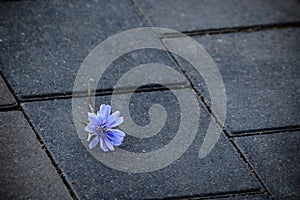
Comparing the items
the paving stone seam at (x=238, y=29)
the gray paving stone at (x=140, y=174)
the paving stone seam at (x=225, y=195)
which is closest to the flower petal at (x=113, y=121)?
Answer: the gray paving stone at (x=140, y=174)

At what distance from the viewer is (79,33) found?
3.35 metres

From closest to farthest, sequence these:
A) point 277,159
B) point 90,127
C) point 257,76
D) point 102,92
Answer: point 90,127 < point 277,159 < point 102,92 < point 257,76

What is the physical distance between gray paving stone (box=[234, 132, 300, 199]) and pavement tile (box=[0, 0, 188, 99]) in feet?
2.03

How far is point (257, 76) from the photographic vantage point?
3.20m

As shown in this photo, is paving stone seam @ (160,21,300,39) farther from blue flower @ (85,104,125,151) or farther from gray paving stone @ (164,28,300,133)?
blue flower @ (85,104,125,151)

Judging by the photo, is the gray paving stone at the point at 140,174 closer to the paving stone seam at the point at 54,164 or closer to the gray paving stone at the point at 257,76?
the paving stone seam at the point at 54,164

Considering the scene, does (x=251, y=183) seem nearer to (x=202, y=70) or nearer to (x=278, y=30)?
(x=202, y=70)

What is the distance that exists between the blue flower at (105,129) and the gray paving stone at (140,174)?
8cm

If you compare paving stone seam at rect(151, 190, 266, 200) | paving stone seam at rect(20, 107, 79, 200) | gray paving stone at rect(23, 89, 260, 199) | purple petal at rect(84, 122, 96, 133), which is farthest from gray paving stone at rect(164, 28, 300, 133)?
paving stone seam at rect(20, 107, 79, 200)

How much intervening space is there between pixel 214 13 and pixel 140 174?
5.07 feet

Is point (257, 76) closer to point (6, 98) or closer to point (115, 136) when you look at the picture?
point (115, 136)

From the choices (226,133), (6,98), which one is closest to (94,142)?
(6,98)

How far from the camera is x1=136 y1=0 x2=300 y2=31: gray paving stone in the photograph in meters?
3.56

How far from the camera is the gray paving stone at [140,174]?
8.00 ft
